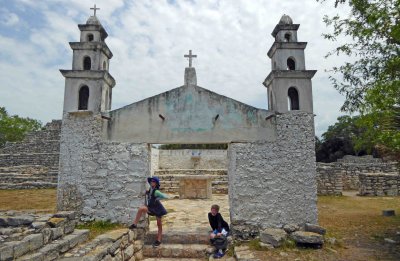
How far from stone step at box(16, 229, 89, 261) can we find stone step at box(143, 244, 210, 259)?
143 cm

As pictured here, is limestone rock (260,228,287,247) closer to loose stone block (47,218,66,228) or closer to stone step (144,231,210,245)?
stone step (144,231,210,245)

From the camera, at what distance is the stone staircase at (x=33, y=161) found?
57.8 feet

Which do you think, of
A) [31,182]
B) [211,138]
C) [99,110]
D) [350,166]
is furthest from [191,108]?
[350,166]

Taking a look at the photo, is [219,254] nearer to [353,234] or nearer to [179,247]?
[179,247]

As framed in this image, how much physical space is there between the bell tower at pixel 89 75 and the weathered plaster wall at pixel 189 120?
64cm

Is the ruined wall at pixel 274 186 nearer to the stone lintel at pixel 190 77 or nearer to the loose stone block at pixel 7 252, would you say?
the stone lintel at pixel 190 77

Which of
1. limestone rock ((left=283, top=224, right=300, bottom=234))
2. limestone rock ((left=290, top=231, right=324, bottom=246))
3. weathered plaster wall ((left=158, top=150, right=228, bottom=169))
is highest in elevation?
weathered plaster wall ((left=158, top=150, right=228, bottom=169))

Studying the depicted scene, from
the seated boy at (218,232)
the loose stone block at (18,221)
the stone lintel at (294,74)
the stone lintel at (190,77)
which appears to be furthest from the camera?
the stone lintel at (190,77)

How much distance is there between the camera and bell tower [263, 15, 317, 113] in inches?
287

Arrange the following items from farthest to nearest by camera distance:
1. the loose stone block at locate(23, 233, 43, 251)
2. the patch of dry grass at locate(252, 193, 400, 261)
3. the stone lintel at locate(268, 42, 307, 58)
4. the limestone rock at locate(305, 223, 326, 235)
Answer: the stone lintel at locate(268, 42, 307, 58), the limestone rock at locate(305, 223, 326, 235), the patch of dry grass at locate(252, 193, 400, 261), the loose stone block at locate(23, 233, 43, 251)

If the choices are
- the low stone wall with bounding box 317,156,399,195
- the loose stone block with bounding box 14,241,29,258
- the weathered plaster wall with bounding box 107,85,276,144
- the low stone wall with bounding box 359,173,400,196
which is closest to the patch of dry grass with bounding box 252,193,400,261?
the weathered plaster wall with bounding box 107,85,276,144

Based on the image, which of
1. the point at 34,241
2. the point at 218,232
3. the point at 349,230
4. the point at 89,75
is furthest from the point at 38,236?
the point at 349,230

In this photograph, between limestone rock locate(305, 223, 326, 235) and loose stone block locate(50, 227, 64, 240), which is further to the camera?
limestone rock locate(305, 223, 326, 235)

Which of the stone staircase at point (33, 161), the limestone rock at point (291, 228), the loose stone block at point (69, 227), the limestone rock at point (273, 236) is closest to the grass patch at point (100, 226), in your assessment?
the loose stone block at point (69, 227)
